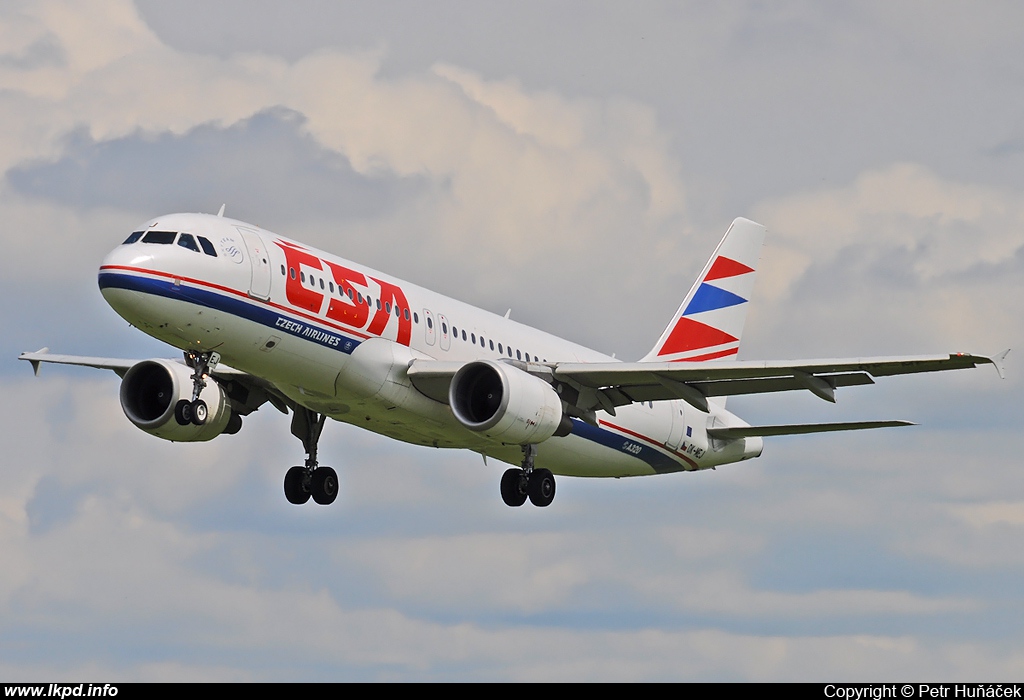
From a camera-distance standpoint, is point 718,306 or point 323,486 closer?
point 323,486

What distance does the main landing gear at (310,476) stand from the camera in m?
45.7

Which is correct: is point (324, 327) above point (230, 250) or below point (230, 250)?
below

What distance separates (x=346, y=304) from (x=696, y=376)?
8.74 metres

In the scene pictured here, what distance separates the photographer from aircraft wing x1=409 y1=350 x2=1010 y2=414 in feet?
125

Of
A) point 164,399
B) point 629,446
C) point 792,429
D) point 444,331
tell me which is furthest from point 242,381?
point 792,429

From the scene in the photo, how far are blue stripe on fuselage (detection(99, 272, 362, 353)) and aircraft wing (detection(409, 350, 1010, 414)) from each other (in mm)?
2463

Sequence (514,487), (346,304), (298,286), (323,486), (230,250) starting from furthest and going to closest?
1. (323,486)
2. (514,487)
3. (346,304)
4. (298,286)
5. (230,250)

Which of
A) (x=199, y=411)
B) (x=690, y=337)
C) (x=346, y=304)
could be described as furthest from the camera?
(x=690, y=337)

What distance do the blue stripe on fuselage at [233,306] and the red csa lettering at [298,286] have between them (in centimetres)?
40

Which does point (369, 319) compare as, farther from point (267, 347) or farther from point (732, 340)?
point (732, 340)

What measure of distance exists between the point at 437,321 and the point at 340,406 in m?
3.37

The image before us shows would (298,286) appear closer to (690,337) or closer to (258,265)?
(258,265)

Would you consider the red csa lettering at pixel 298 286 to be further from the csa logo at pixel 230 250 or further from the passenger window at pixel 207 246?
the passenger window at pixel 207 246

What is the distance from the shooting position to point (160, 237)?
121 feet
